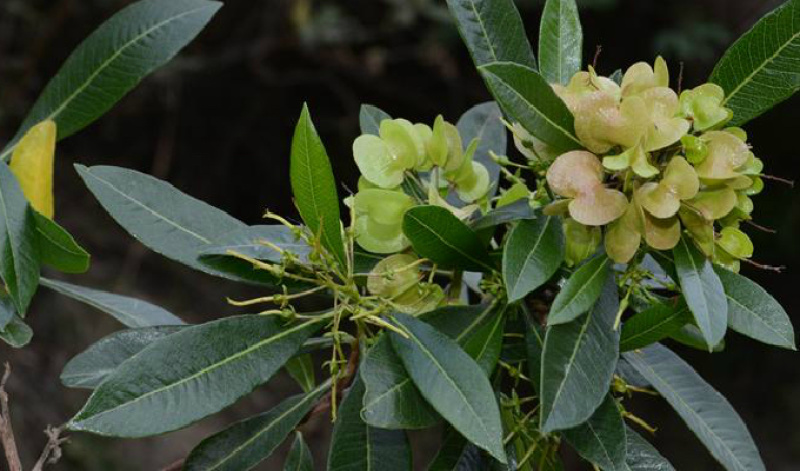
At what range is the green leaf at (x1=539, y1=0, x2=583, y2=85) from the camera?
0.68 metres

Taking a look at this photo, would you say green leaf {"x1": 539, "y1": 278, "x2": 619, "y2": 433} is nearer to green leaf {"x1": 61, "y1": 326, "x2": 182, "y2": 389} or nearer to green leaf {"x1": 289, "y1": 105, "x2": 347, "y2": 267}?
green leaf {"x1": 289, "y1": 105, "x2": 347, "y2": 267}

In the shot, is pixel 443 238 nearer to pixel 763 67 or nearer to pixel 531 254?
pixel 531 254

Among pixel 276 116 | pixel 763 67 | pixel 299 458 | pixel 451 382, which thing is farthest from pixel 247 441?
pixel 276 116

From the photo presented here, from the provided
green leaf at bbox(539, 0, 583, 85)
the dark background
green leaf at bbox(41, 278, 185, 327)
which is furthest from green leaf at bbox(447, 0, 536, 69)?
the dark background

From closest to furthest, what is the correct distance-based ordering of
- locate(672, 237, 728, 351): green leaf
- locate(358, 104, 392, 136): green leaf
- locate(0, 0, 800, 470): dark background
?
locate(672, 237, 728, 351): green leaf
locate(358, 104, 392, 136): green leaf
locate(0, 0, 800, 470): dark background

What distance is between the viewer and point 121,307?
33.0 inches

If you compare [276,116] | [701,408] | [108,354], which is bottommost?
[276,116]

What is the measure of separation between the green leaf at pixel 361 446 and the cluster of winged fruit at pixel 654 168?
200 millimetres

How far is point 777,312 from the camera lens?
607mm

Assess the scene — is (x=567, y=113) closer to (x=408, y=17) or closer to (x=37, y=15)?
(x=408, y=17)

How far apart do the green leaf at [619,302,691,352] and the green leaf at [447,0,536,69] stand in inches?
8.3

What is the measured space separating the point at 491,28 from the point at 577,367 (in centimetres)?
26

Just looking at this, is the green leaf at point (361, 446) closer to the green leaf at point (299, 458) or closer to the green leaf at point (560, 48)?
the green leaf at point (299, 458)

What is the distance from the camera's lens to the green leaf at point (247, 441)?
2.30ft
